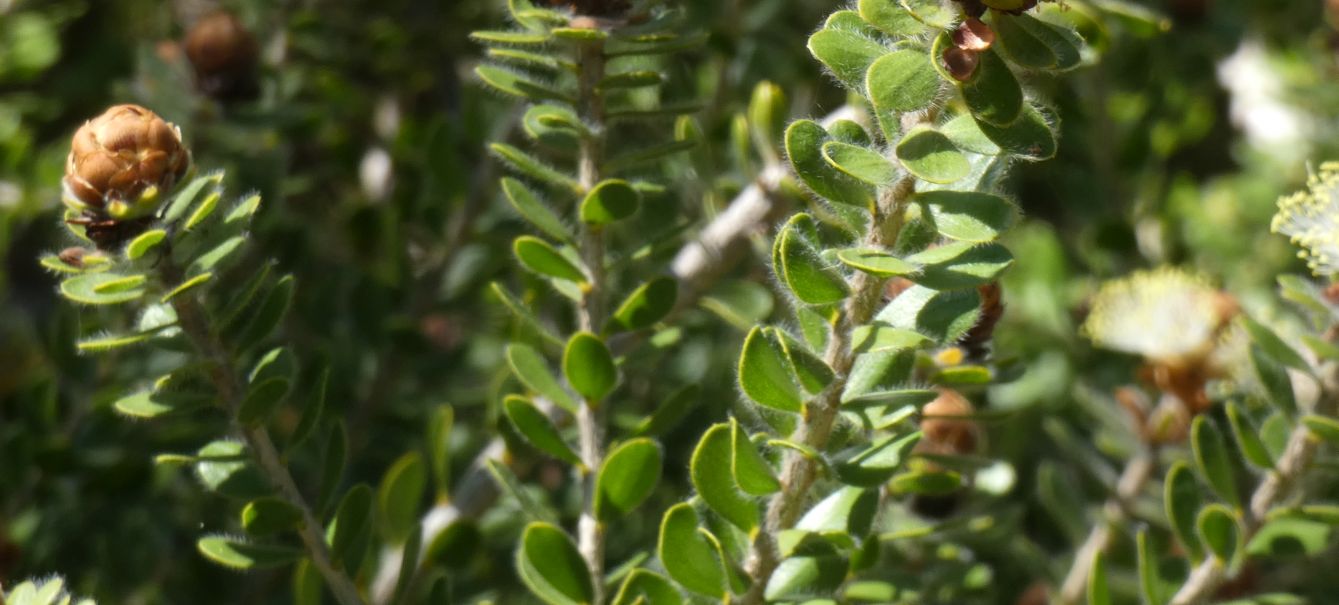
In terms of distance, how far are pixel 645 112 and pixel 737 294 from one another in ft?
1.38

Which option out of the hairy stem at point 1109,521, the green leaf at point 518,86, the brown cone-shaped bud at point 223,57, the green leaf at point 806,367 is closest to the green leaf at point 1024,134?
the green leaf at point 806,367

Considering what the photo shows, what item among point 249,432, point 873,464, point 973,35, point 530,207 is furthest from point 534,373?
point 973,35

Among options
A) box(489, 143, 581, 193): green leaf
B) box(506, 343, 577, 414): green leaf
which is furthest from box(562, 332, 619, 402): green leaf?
box(489, 143, 581, 193): green leaf

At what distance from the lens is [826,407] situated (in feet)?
3.39

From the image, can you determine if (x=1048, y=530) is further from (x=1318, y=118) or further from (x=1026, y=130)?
(x=1026, y=130)

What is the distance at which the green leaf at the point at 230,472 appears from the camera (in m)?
1.15

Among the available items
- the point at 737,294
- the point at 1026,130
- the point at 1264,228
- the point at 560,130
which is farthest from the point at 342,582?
the point at 1264,228

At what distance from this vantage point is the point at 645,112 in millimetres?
1190

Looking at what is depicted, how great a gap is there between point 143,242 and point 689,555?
19.3 inches

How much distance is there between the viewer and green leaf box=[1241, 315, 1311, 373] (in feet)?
4.30

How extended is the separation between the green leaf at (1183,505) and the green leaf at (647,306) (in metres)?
0.55

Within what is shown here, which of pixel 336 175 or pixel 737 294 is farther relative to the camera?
pixel 336 175

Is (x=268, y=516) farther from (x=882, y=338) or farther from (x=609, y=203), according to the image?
(x=882, y=338)

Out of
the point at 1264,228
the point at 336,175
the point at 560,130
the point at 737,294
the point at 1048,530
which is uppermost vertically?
the point at 560,130
